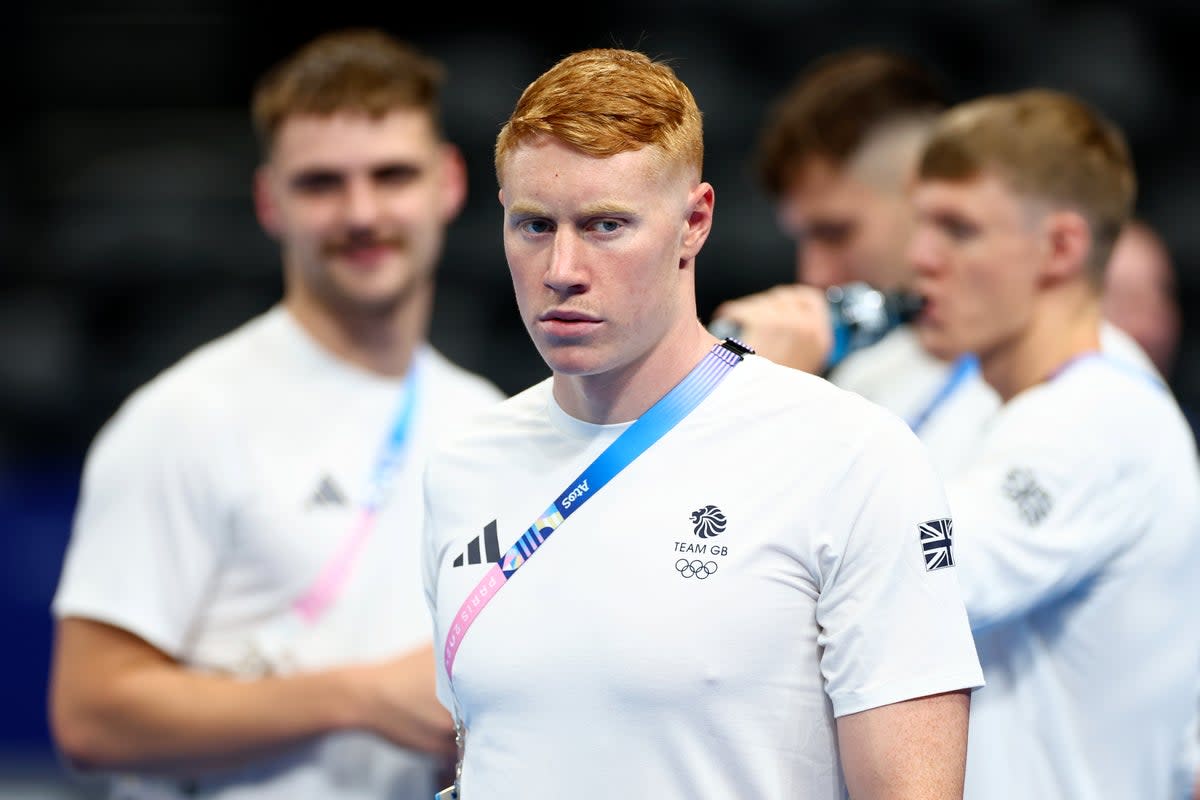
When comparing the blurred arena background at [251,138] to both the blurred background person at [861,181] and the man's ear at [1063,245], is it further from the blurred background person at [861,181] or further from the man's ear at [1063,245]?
the man's ear at [1063,245]

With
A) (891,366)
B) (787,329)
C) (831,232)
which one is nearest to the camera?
(787,329)

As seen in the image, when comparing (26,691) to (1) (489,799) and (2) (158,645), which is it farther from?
(1) (489,799)

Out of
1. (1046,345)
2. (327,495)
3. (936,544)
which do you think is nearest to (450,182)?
(327,495)

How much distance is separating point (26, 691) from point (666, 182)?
204 inches

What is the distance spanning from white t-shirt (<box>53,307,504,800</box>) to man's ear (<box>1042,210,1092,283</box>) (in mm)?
1531

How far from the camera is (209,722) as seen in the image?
3553mm

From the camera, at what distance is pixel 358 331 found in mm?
4066

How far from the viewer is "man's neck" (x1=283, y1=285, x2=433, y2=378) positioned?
A: 13.3 ft

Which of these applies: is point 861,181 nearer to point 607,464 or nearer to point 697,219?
point 697,219

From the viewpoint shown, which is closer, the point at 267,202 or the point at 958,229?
the point at 958,229

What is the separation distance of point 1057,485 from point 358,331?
1763mm

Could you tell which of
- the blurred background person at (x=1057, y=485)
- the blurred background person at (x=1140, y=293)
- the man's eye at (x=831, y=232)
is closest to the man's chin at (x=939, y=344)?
the blurred background person at (x=1057, y=485)

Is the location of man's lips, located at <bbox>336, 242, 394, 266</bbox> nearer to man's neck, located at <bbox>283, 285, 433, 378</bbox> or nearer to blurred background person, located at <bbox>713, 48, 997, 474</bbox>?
man's neck, located at <bbox>283, 285, 433, 378</bbox>

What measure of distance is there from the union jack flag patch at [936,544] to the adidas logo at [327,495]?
1.74m
